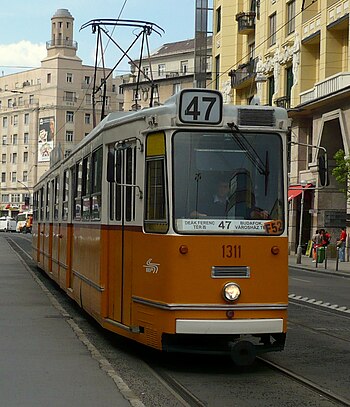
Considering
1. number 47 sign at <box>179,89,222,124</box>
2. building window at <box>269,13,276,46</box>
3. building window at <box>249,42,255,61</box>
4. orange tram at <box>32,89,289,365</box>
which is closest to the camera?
orange tram at <box>32,89,289,365</box>

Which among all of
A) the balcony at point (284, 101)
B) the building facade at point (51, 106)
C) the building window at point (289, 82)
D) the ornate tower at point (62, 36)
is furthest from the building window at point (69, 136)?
the building window at point (289, 82)

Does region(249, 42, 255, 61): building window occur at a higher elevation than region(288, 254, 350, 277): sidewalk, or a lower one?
higher

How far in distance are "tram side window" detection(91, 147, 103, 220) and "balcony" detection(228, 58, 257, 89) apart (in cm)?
4328

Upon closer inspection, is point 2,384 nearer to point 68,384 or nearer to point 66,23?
point 68,384

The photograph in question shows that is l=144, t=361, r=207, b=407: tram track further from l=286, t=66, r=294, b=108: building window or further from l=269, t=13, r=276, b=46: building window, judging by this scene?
l=269, t=13, r=276, b=46: building window

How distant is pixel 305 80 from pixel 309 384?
131 feet

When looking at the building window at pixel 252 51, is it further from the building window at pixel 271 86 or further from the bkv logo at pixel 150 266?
Result: the bkv logo at pixel 150 266

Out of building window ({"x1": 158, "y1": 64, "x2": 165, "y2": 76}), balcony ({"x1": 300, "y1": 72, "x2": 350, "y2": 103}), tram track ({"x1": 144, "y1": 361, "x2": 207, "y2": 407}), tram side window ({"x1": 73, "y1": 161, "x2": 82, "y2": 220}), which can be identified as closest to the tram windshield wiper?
tram track ({"x1": 144, "y1": 361, "x2": 207, "y2": 407})

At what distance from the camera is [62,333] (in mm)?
13156

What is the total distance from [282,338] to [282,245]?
41.5 inches

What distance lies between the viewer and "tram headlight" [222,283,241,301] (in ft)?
32.5

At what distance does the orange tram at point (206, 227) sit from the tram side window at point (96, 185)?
1.50 meters

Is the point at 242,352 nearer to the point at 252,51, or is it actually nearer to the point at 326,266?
the point at 326,266

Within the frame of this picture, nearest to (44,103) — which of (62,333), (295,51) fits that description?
(295,51)
